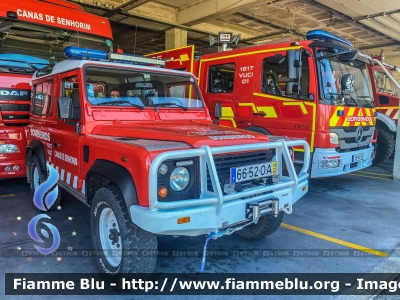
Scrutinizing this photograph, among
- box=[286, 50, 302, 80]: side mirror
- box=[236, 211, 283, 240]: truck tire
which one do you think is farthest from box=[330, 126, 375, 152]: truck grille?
box=[236, 211, 283, 240]: truck tire

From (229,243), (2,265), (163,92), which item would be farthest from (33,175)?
(229,243)

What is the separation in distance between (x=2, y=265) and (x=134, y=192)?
1.68m

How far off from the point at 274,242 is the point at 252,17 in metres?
11.5

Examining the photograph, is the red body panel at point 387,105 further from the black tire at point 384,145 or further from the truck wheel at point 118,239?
the truck wheel at point 118,239

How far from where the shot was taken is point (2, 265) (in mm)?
2955

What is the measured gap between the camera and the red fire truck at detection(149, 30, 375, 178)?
15.9ft

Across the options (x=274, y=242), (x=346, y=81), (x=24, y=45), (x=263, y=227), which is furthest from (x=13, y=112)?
(x=346, y=81)

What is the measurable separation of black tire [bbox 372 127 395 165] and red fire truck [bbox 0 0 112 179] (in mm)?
6479

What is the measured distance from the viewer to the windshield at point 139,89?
10.9ft

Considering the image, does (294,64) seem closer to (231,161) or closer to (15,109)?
(231,161)

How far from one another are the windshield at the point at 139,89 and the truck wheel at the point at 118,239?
1.13 m

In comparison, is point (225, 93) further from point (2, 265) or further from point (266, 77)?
point (2, 265)

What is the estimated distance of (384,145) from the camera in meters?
7.65

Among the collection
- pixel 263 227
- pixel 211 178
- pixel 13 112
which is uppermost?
pixel 13 112
